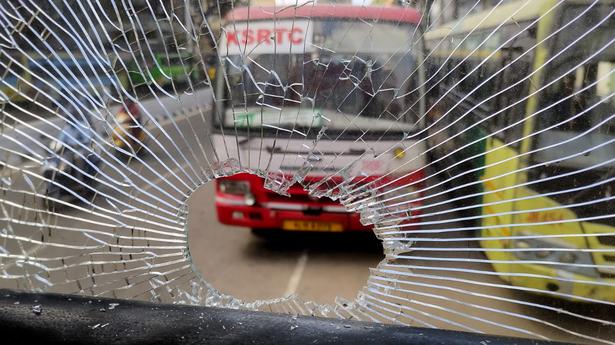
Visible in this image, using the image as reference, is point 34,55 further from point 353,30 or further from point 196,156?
point 353,30

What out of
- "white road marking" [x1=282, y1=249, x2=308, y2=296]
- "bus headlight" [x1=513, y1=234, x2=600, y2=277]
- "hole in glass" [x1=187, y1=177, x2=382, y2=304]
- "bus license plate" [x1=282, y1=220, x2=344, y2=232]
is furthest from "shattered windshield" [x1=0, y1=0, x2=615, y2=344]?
"bus license plate" [x1=282, y1=220, x2=344, y2=232]

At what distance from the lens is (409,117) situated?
38.9 inches

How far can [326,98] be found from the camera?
1036mm

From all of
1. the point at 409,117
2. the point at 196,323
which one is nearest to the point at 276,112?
the point at 409,117

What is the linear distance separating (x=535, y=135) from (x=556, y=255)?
232 mm

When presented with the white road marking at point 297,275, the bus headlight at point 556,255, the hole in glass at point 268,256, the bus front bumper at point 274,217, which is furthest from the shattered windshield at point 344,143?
the bus front bumper at point 274,217

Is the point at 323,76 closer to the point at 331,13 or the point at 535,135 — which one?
the point at 331,13

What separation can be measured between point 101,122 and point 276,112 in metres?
0.37

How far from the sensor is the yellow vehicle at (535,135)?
85 cm

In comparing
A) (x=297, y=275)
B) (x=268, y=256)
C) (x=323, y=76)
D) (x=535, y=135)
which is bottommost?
(x=297, y=275)

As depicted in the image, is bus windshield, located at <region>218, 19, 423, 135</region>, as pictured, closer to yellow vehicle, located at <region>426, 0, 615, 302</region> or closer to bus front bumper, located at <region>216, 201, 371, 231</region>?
yellow vehicle, located at <region>426, 0, 615, 302</region>

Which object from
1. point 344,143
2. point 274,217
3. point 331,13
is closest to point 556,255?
point 344,143

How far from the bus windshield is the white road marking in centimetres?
130

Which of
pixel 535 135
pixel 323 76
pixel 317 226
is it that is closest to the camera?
pixel 535 135
